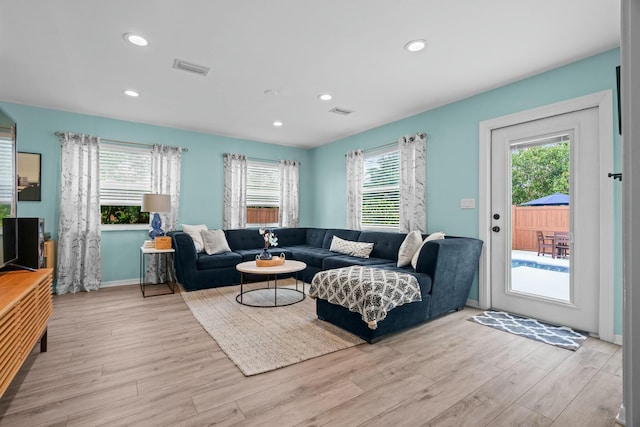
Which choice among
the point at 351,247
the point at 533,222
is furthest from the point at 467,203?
the point at 351,247

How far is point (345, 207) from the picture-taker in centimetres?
582

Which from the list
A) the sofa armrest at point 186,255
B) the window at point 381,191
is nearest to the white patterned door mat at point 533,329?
the window at point 381,191

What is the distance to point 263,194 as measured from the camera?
6188 mm

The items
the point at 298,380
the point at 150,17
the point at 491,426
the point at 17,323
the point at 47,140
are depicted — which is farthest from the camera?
the point at 47,140

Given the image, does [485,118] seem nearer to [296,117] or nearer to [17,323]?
[296,117]

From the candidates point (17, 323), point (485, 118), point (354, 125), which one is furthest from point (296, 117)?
point (17, 323)

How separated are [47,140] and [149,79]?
7.00 feet

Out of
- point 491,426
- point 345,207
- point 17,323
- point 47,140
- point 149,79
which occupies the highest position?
point 149,79

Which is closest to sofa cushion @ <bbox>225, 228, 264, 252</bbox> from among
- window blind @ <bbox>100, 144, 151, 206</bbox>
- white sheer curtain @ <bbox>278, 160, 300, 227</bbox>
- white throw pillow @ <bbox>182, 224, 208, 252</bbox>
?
white throw pillow @ <bbox>182, 224, 208, 252</bbox>

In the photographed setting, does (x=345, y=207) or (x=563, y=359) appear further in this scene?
(x=345, y=207)

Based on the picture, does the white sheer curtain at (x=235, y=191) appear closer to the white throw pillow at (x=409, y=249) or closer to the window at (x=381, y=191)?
the window at (x=381, y=191)

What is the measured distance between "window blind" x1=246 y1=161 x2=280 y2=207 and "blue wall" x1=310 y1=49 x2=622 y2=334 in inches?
72.5

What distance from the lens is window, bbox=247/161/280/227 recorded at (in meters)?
6.04

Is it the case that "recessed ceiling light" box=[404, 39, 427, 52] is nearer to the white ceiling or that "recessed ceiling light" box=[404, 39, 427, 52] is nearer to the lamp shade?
the white ceiling
